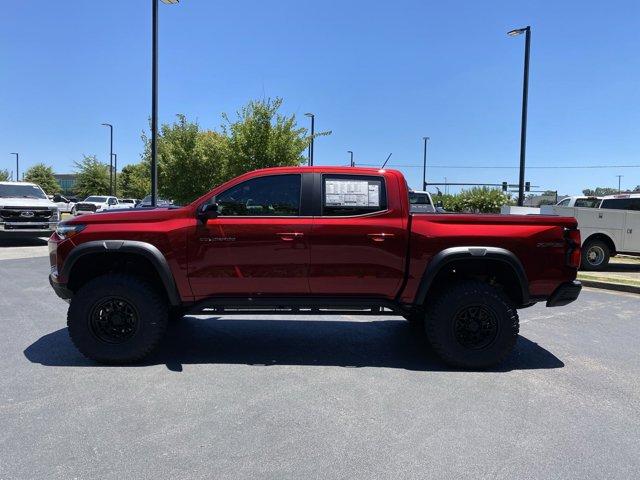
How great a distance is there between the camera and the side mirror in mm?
4895

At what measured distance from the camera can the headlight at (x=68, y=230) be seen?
4.99 meters

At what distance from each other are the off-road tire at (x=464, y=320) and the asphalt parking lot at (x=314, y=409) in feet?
0.54

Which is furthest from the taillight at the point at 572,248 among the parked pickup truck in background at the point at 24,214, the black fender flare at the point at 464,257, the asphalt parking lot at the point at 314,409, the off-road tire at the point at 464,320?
the parked pickup truck in background at the point at 24,214

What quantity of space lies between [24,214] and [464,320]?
1536 centimetres

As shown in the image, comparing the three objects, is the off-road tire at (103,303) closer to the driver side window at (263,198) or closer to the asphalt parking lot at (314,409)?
the asphalt parking lot at (314,409)

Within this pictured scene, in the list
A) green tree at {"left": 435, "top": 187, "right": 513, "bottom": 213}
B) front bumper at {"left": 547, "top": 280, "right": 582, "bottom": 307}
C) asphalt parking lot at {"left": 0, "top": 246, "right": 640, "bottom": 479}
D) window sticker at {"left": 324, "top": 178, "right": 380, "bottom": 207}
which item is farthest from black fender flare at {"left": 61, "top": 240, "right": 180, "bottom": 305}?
green tree at {"left": 435, "top": 187, "right": 513, "bottom": 213}

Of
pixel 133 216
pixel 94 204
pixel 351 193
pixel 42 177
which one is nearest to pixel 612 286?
pixel 351 193

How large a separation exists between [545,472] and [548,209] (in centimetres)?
1050

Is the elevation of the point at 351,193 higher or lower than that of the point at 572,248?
higher

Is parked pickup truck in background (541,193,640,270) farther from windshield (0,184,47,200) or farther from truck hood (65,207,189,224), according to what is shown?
windshield (0,184,47,200)

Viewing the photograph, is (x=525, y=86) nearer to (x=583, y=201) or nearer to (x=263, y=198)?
(x=583, y=201)

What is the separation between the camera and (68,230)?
Result: 5.01 metres

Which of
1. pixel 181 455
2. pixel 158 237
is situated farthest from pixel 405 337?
pixel 181 455

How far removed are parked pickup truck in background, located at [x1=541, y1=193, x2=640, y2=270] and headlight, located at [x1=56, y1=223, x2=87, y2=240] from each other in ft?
34.8
